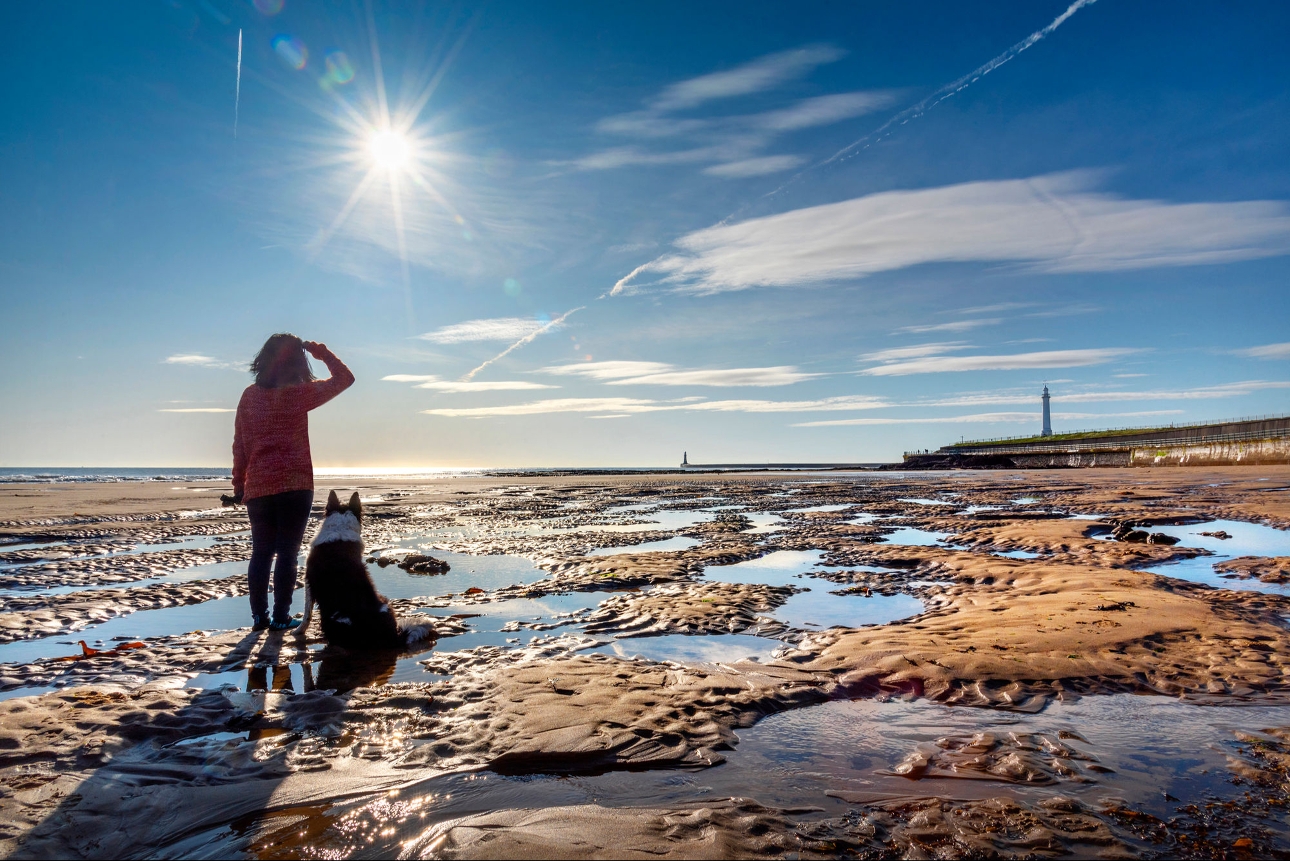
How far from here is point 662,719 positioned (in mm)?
3566

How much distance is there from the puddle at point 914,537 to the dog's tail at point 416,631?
901 cm

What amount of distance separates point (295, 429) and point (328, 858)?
4.43 meters

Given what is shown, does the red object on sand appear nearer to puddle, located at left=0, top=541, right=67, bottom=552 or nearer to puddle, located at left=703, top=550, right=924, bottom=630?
puddle, located at left=703, top=550, right=924, bottom=630

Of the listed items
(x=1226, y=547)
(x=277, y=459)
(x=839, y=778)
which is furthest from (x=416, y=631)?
(x=1226, y=547)

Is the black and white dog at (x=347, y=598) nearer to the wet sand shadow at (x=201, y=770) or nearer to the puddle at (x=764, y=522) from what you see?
the wet sand shadow at (x=201, y=770)

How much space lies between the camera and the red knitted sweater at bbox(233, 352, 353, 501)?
18.7 feet

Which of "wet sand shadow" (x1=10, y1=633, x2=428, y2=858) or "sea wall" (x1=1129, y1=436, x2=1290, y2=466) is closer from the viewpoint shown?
"wet sand shadow" (x1=10, y1=633, x2=428, y2=858)

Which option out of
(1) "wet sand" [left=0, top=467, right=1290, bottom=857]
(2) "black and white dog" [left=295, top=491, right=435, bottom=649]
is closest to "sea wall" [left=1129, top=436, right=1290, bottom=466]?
(1) "wet sand" [left=0, top=467, right=1290, bottom=857]

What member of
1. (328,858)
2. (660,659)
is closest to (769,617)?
(660,659)

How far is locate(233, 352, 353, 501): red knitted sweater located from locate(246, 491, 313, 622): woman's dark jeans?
97mm

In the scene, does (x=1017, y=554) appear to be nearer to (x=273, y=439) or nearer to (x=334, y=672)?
(x=334, y=672)

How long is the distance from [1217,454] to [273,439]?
62259mm

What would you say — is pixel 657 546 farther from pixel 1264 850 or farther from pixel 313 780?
pixel 1264 850

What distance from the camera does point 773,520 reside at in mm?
16891
